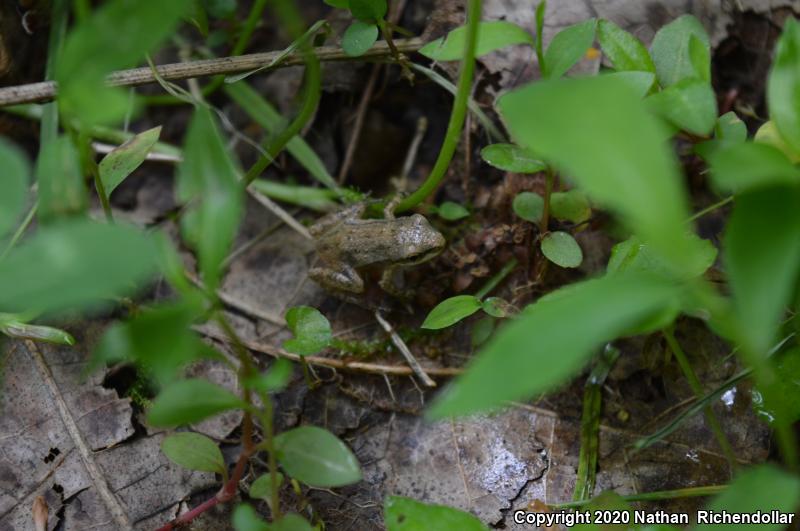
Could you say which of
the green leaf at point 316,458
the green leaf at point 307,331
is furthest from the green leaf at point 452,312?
the green leaf at point 316,458

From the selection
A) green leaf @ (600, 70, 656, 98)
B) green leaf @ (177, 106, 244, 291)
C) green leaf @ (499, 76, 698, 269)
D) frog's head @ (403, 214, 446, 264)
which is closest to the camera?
green leaf @ (499, 76, 698, 269)

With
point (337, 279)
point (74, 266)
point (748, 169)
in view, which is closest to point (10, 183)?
point (74, 266)

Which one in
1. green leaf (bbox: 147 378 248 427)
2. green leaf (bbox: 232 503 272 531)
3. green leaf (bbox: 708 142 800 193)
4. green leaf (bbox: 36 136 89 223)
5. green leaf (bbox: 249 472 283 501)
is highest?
green leaf (bbox: 708 142 800 193)

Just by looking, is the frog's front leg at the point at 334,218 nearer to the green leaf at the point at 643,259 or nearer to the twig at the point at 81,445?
the twig at the point at 81,445

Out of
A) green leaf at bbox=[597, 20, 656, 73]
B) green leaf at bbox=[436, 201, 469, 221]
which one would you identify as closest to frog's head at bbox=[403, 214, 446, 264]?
green leaf at bbox=[436, 201, 469, 221]

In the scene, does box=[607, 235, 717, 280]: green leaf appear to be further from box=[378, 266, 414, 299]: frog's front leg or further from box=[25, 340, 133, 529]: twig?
box=[25, 340, 133, 529]: twig

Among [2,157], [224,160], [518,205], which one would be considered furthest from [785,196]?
[2,157]

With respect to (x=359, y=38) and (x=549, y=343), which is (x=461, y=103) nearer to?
(x=359, y=38)
